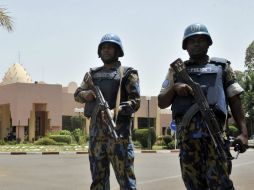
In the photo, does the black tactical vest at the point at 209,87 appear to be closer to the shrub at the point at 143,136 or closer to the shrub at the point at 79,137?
the shrub at the point at 143,136

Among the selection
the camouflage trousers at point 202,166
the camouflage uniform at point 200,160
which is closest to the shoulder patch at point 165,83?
the camouflage uniform at point 200,160

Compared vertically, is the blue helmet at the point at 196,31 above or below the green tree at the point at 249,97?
below

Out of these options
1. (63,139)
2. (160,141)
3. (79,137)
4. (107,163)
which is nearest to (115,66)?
(107,163)

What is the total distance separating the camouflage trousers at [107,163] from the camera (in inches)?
174

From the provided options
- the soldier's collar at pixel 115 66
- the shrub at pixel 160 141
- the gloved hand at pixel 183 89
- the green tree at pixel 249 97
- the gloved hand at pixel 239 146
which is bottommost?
the shrub at pixel 160 141

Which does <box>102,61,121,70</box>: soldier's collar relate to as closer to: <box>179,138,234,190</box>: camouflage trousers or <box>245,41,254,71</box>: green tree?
<box>179,138,234,190</box>: camouflage trousers

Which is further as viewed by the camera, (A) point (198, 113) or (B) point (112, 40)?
(B) point (112, 40)

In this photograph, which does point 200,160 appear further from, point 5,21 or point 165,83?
point 5,21

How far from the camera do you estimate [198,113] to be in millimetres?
3596

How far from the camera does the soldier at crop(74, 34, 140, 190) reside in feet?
14.5

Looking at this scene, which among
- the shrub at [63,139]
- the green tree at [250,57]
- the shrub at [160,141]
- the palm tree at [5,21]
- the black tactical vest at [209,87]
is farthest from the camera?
the green tree at [250,57]

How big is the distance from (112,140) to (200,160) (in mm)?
1027

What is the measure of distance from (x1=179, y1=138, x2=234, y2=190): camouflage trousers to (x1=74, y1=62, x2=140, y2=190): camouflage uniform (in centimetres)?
91

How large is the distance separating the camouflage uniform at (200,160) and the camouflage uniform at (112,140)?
900 millimetres
